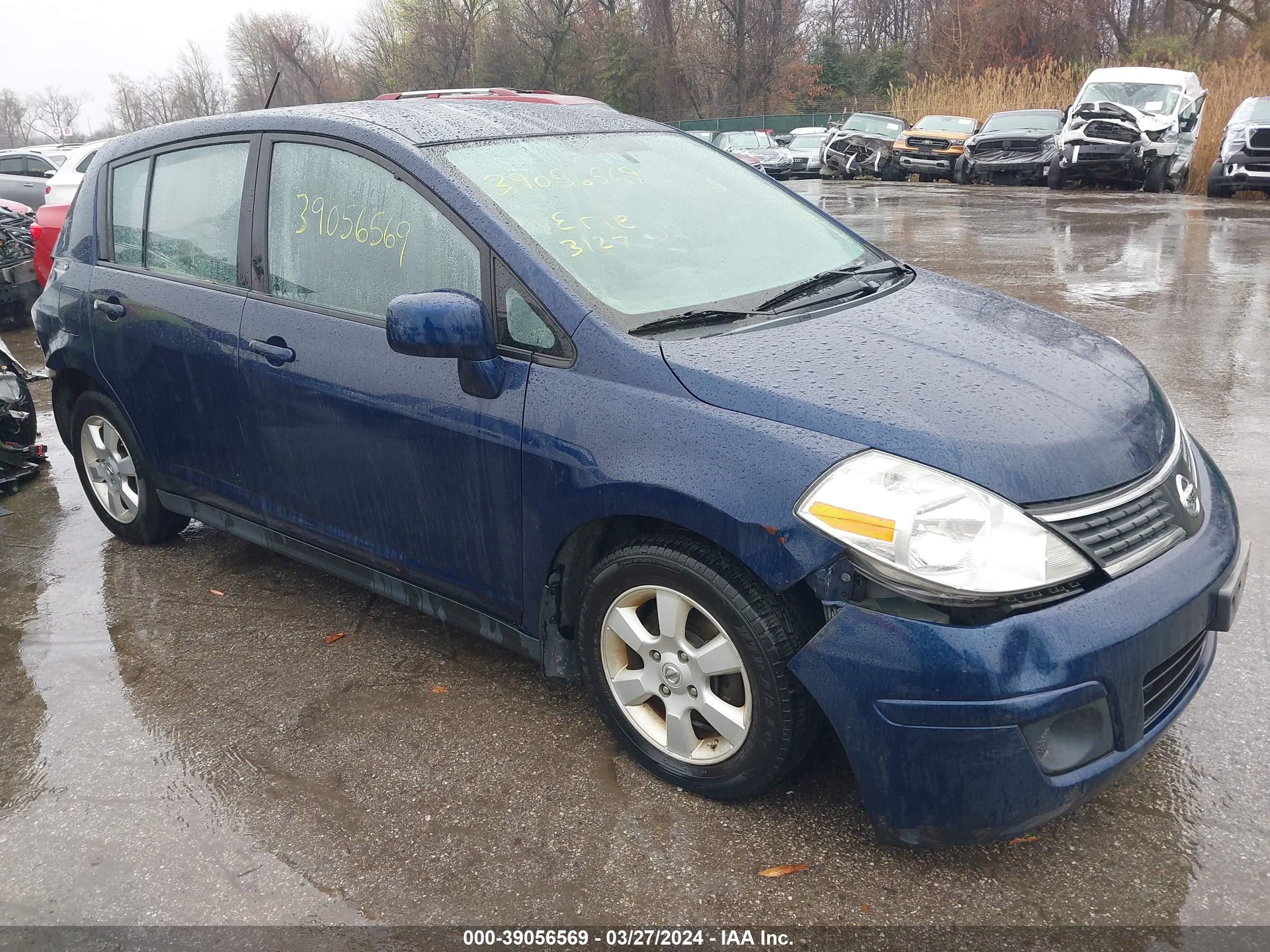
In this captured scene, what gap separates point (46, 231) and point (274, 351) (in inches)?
287

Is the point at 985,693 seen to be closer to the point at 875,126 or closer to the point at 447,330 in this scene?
the point at 447,330

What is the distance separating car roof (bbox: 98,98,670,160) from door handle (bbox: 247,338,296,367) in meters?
0.70

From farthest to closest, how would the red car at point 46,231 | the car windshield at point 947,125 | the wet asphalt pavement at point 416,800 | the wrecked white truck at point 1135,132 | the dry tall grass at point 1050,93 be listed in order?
the car windshield at point 947,125, the dry tall grass at point 1050,93, the wrecked white truck at point 1135,132, the red car at point 46,231, the wet asphalt pavement at point 416,800

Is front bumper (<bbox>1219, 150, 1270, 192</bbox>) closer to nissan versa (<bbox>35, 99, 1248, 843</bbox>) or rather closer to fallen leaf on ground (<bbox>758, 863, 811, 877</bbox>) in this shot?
nissan versa (<bbox>35, 99, 1248, 843</bbox>)

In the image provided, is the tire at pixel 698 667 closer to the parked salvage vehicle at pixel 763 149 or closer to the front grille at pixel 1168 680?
the front grille at pixel 1168 680

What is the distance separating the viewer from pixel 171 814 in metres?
2.95

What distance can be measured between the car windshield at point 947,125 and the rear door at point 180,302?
24.0 meters

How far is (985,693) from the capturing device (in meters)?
2.25

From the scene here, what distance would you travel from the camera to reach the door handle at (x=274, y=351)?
3.54 m

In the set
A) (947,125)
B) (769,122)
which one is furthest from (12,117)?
(947,125)

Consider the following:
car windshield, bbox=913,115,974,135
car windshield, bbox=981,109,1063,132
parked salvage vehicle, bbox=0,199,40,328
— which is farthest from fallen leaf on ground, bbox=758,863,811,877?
car windshield, bbox=913,115,974,135

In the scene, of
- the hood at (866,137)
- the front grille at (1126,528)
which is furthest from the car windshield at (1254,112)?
the front grille at (1126,528)

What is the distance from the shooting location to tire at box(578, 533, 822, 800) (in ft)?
8.32

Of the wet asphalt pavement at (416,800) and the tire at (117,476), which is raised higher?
the tire at (117,476)
